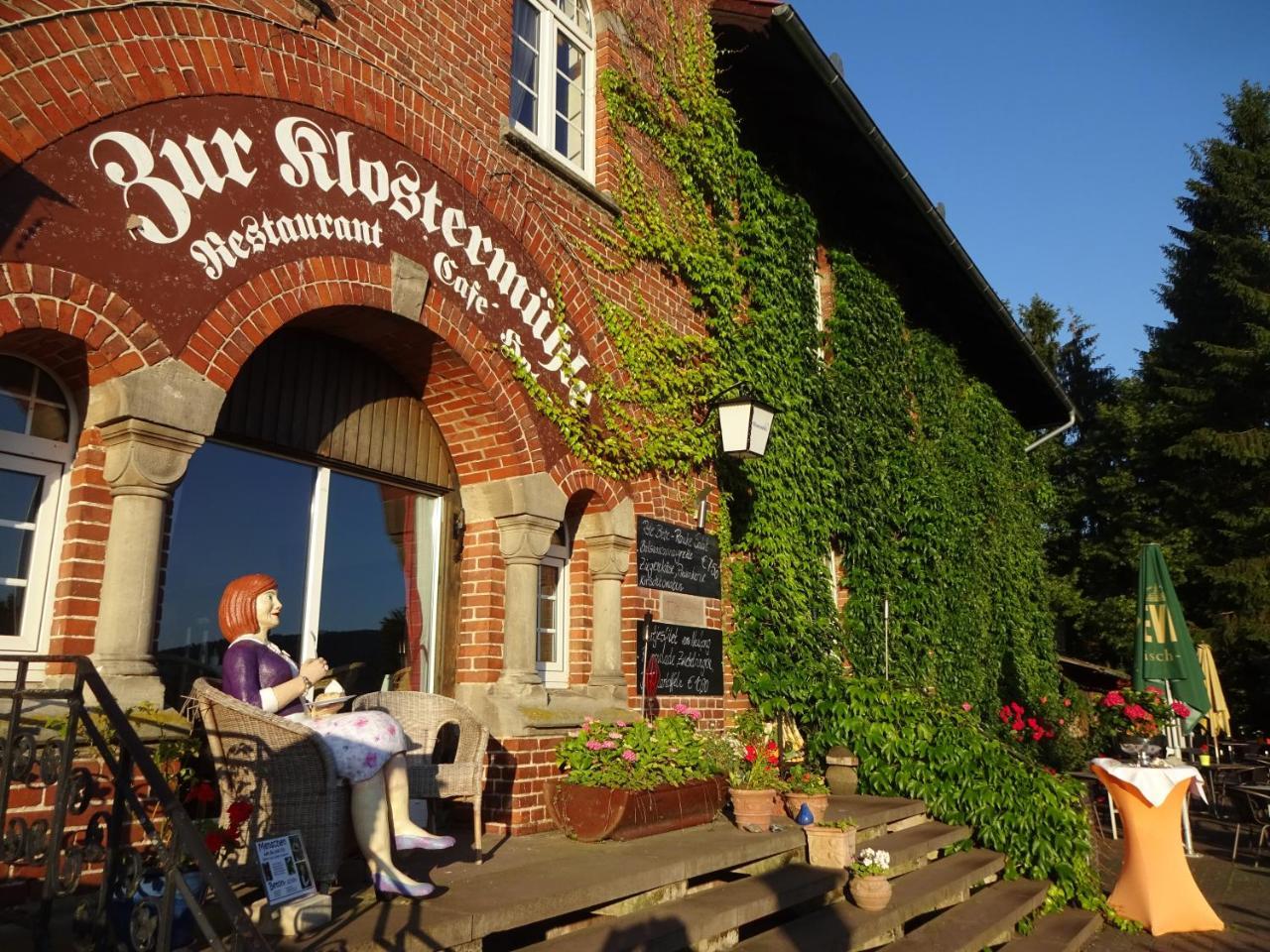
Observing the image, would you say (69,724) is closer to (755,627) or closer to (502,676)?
(502,676)

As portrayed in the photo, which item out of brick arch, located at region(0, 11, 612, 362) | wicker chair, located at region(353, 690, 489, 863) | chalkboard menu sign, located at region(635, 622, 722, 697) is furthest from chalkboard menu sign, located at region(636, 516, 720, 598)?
wicker chair, located at region(353, 690, 489, 863)

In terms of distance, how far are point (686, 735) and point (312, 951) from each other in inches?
125

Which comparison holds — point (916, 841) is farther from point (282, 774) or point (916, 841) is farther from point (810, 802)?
point (282, 774)

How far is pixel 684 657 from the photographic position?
6801 mm

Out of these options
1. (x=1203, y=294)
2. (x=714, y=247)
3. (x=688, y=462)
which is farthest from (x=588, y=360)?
(x=1203, y=294)

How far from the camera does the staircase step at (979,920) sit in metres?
5.00

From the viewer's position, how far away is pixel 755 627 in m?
7.52

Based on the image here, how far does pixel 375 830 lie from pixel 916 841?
4023mm

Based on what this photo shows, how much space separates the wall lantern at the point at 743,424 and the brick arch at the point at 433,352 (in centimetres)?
178

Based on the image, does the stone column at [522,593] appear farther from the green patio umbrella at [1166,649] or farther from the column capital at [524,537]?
the green patio umbrella at [1166,649]

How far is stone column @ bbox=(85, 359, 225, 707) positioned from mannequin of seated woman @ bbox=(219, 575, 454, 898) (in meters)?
0.37

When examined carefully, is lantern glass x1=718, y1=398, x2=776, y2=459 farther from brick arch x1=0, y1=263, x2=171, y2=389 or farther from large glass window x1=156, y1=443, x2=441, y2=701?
brick arch x1=0, y1=263, x2=171, y2=389

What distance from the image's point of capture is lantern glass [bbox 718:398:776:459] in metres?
6.93

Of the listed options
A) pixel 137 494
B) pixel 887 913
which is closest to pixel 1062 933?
pixel 887 913
